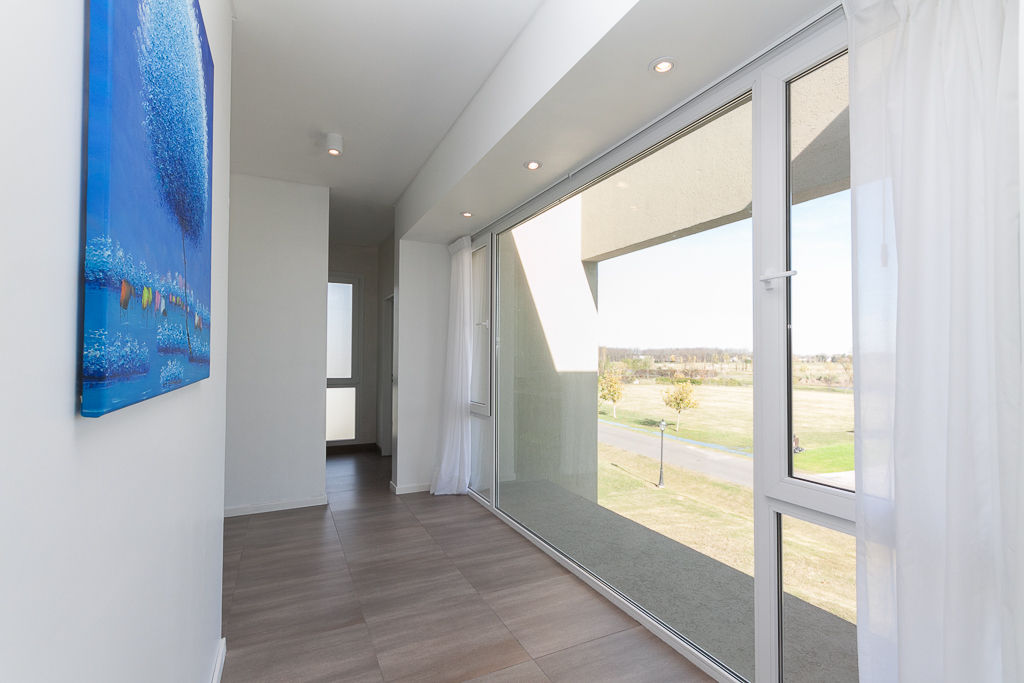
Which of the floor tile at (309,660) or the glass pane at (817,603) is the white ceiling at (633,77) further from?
the floor tile at (309,660)

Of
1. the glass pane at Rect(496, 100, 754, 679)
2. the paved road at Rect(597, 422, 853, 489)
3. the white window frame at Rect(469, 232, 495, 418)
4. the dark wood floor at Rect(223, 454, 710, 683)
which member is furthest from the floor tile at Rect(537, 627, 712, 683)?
the white window frame at Rect(469, 232, 495, 418)

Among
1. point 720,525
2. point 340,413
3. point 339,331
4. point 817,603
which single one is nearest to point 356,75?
point 720,525

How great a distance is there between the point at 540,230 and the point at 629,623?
2.44 meters

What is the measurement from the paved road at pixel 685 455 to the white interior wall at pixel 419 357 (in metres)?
2.46

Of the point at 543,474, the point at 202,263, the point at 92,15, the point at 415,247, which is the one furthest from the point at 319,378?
the point at 92,15

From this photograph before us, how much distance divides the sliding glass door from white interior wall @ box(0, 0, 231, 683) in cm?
176

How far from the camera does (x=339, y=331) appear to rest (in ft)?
22.1

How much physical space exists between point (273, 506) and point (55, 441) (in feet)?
13.5

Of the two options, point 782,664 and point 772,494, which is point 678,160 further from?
point 782,664

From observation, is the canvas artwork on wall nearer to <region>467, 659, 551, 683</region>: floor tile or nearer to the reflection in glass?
<region>467, 659, 551, 683</region>: floor tile

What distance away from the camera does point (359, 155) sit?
12.3 ft

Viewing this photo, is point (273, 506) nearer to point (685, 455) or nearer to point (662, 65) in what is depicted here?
point (685, 455)

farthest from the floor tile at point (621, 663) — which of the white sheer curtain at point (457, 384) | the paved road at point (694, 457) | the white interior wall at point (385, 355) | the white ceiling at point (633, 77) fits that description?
the white interior wall at point (385, 355)

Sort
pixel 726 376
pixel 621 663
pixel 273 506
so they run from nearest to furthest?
1. pixel 726 376
2. pixel 621 663
3. pixel 273 506
